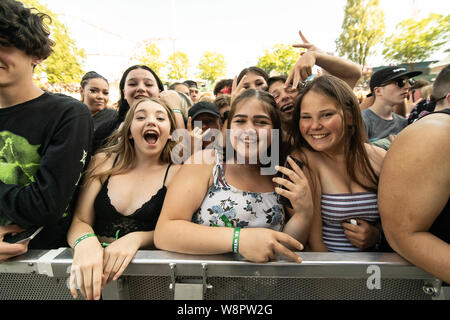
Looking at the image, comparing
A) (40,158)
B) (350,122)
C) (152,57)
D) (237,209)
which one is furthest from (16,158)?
(152,57)

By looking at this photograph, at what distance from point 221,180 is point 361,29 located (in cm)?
2690

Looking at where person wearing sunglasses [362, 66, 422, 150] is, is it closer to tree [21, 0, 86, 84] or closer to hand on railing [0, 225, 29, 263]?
hand on railing [0, 225, 29, 263]

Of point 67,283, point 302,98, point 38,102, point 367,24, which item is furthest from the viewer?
point 367,24

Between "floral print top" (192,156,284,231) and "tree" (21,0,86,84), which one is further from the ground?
"tree" (21,0,86,84)

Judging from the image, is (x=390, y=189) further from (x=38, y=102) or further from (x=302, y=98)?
(x=38, y=102)

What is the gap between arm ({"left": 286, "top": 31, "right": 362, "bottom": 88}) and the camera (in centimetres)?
197

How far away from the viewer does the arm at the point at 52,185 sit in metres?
1.27

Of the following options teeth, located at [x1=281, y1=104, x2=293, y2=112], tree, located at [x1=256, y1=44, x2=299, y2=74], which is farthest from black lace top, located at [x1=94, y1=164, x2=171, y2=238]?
tree, located at [x1=256, y1=44, x2=299, y2=74]

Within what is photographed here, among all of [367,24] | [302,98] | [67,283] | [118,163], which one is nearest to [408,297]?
[302,98]

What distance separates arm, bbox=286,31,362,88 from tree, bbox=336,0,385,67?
2296 centimetres

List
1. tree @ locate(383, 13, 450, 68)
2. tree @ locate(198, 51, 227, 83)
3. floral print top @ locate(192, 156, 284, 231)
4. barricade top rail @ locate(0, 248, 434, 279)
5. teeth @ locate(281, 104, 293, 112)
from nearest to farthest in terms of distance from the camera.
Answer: barricade top rail @ locate(0, 248, 434, 279), floral print top @ locate(192, 156, 284, 231), teeth @ locate(281, 104, 293, 112), tree @ locate(383, 13, 450, 68), tree @ locate(198, 51, 227, 83)

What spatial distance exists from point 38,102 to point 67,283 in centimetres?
99

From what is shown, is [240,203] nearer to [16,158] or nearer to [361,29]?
[16,158]
